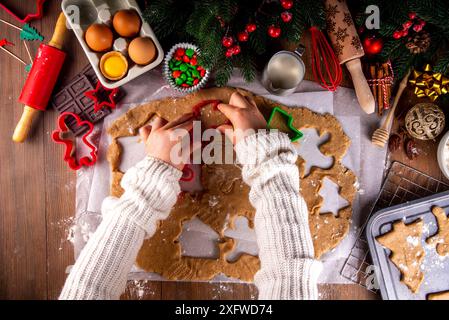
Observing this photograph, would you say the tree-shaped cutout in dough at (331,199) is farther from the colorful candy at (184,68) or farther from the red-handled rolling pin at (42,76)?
the red-handled rolling pin at (42,76)

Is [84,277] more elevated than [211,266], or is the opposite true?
[84,277]

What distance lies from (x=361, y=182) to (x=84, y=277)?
708 millimetres

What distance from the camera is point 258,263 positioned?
96cm

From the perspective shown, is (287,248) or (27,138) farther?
(27,138)

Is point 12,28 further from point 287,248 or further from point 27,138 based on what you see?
point 287,248

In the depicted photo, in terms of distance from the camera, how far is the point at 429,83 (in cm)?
91

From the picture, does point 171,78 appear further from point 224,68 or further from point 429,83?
point 429,83

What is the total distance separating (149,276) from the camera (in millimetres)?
963

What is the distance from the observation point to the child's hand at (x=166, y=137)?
2.94ft

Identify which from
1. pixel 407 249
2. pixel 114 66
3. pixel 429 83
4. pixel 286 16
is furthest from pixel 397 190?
pixel 114 66

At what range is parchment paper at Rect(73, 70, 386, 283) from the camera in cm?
97

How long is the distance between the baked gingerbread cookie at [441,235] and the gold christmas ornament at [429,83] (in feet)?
0.96
